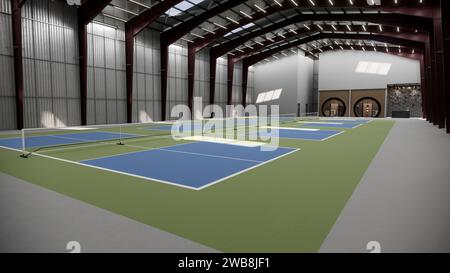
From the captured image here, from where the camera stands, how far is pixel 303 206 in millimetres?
5762

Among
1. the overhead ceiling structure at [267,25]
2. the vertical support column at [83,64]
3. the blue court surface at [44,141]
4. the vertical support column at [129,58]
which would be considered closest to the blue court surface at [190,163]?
the blue court surface at [44,141]

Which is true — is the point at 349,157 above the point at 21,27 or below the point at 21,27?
below

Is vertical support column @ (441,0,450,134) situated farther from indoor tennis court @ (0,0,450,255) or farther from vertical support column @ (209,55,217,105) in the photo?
vertical support column @ (209,55,217,105)

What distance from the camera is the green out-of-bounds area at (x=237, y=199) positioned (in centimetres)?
450

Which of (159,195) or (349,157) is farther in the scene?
(349,157)

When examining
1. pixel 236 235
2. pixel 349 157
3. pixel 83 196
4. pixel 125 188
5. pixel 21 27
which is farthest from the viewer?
pixel 21 27

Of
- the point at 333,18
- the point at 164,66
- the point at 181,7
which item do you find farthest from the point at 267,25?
the point at 164,66

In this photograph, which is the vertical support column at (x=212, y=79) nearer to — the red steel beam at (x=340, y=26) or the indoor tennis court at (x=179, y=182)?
the red steel beam at (x=340, y=26)

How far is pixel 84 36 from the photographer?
27359mm

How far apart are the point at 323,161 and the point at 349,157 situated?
4.87ft
